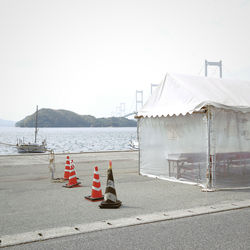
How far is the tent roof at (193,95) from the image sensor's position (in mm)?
9836

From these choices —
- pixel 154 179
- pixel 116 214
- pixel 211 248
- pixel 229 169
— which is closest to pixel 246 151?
pixel 229 169

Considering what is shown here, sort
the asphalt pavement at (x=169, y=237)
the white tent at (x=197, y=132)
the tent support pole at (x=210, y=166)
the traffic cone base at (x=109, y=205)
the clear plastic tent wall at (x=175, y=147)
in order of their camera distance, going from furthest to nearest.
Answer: the clear plastic tent wall at (x=175, y=147) → the white tent at (x=197, y=132) → the tent support pole at (x=210, y=166) → the traffic cone base at (x=109, y=205) → the asphalt pavement at (x=169, y=237)

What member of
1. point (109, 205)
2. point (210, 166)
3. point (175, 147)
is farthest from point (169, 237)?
point (175, 147)

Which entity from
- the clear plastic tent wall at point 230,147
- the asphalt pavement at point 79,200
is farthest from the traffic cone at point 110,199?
the clear plastic tent wall at point 230,147

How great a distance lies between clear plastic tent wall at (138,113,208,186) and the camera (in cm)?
1022

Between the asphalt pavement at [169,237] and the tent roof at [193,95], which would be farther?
the tent roof at [193,95]

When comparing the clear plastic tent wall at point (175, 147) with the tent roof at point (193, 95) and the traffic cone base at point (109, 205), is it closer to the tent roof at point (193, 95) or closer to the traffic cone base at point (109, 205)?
the tent roof at point (193, 95)

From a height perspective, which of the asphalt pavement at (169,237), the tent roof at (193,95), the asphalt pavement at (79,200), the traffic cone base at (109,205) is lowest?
the asphalt pavement at (169,237)

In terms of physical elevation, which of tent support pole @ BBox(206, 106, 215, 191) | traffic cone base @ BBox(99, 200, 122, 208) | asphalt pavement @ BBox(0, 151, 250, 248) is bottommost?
asphalt pavement @ BBox(0, 151, 250, 248)

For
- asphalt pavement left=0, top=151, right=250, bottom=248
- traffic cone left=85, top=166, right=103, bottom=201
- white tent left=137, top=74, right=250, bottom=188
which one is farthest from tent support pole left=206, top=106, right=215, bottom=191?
traffic cone left=85, top=166, right=103, bottom=201

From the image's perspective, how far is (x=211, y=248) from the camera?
4645 millimetres

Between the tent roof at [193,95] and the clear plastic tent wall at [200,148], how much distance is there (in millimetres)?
365

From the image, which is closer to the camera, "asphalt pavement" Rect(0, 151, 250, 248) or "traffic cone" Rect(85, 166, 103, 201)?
"asphalt pavement" Rect(0, 151, 250, 248)

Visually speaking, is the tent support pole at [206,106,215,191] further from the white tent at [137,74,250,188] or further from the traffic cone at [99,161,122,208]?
the traffic cone at [99,161,122,208]
